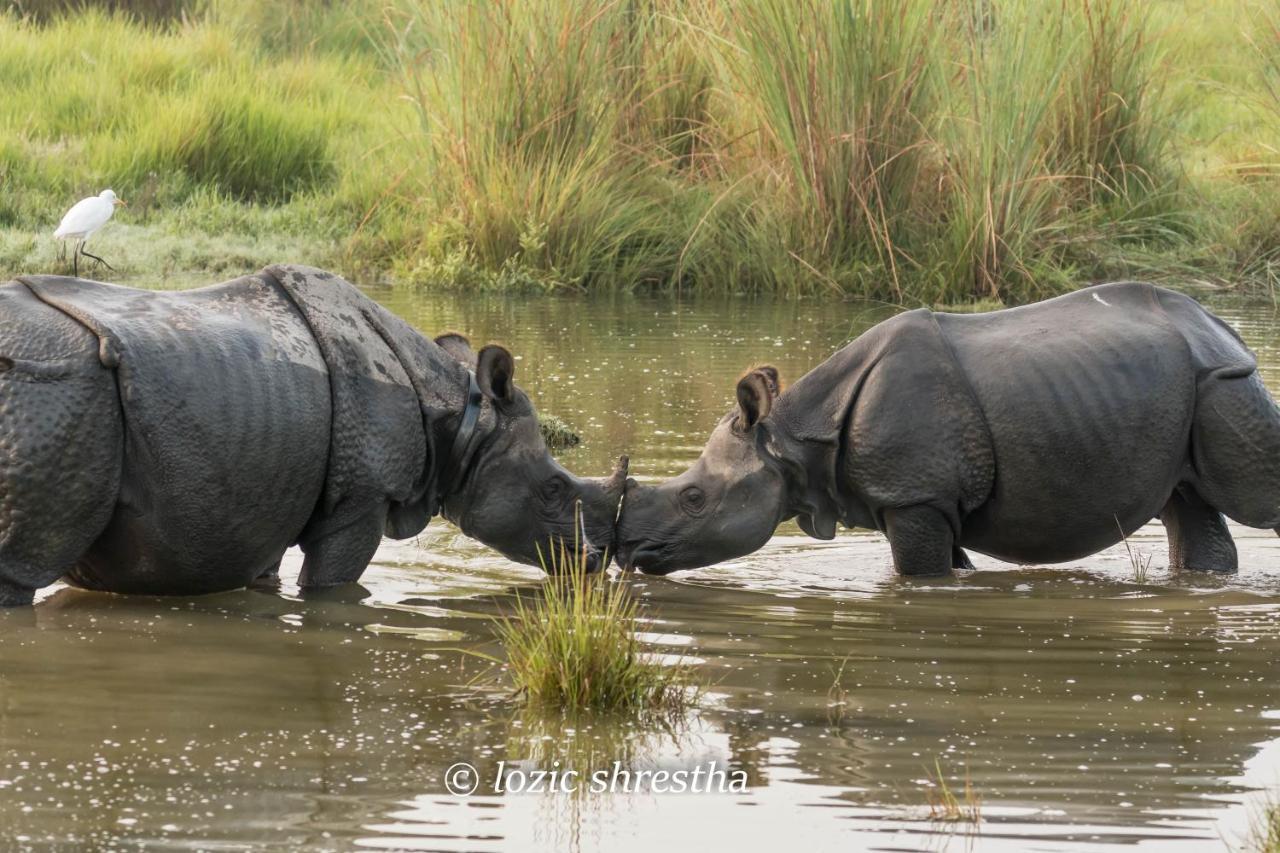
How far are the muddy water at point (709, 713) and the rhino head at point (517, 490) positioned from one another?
0.62 ft

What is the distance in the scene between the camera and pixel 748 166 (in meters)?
13.2

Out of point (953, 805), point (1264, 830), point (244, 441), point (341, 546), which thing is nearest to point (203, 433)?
point (244, 441)

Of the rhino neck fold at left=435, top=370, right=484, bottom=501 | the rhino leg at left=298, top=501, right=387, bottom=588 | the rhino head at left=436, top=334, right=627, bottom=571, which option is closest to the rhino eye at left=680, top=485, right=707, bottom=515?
the rhino head at left=436, top=334, right=627, bottom=571

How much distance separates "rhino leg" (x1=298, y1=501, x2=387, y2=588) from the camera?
6.12 m

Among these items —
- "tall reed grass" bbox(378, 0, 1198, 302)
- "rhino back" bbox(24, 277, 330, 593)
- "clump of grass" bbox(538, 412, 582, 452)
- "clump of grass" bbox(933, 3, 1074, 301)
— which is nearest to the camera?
"rhino back" bbox(24, 277, 330, 593)

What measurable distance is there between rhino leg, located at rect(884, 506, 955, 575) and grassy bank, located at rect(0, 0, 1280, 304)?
5648 mm

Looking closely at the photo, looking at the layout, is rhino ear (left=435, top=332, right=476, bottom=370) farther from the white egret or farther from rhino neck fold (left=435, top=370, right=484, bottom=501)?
the white egret

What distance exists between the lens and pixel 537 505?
6.53m

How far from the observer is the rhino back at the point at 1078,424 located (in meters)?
6.51

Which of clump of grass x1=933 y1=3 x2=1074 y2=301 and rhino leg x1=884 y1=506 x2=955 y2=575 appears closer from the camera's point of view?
rhino leg x1=884 y1=506 x2=955 y2=575

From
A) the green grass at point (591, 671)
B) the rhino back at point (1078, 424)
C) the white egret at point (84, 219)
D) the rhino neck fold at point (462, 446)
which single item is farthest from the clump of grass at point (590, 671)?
the white egret at point (84, 219)

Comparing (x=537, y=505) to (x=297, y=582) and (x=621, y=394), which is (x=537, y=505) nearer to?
(x=297, y=582)

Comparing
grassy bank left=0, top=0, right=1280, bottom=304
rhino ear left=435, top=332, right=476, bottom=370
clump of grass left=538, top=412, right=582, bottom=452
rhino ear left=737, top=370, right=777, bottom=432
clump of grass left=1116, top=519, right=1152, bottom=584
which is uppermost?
grassy bank left=0, top=0, right=1280, bottom=304

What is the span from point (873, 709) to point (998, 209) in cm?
770
